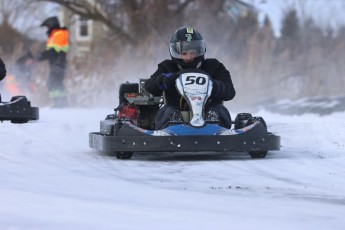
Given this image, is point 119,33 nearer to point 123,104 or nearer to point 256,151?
point 123,104

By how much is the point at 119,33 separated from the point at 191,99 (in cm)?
1974

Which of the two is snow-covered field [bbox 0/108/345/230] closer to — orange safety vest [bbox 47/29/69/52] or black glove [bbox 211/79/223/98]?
black glove [bbox 211/79/223/98]

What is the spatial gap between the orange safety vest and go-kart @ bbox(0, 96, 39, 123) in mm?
6410

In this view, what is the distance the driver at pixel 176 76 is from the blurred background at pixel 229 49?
8719 millimetres

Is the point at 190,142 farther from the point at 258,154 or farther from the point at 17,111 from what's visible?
the point at 17,111

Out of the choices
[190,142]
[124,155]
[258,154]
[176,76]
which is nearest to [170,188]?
[190,142]

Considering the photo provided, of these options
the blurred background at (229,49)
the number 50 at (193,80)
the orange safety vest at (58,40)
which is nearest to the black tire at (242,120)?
the number 50 at (193,80)

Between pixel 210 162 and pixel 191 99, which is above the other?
pixel 191 99

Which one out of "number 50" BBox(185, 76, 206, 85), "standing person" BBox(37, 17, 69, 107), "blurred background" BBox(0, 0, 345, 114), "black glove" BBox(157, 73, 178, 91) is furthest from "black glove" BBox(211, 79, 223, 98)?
"standing person" BBox(37, 17, 69, 107)

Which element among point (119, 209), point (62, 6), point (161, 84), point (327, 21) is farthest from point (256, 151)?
point (62, 6)

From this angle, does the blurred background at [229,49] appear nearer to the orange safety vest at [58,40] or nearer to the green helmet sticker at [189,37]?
the orange safety vest at [58,40]

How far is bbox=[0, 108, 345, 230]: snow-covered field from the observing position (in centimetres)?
506

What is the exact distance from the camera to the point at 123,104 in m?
10.8

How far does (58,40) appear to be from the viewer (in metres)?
21.2
